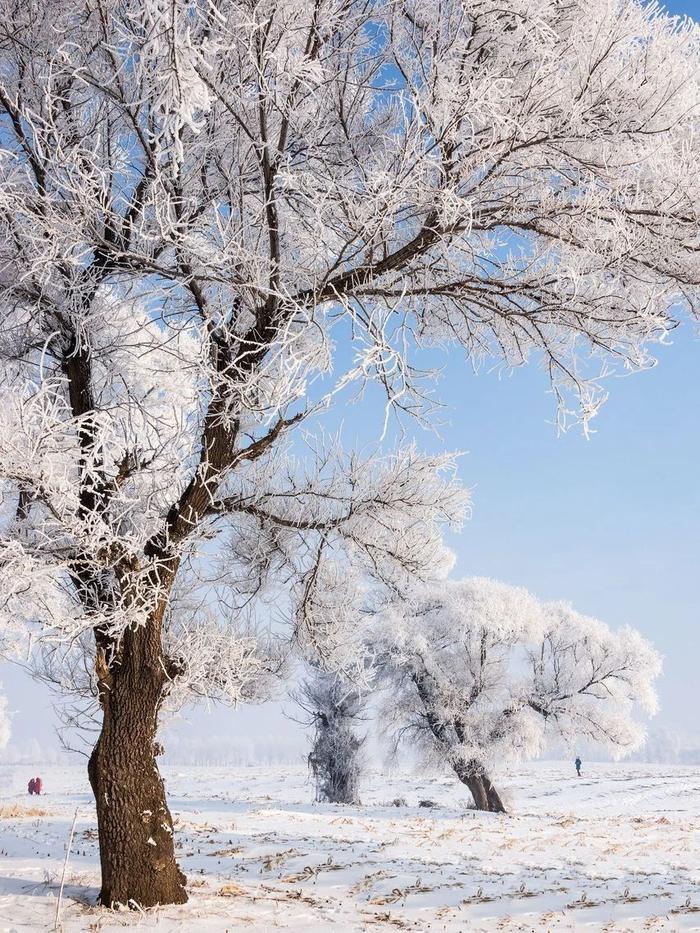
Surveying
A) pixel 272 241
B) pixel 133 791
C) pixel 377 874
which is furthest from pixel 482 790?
pixel 272 241

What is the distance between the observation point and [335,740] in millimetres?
24453

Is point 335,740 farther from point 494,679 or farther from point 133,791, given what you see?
point 133,791

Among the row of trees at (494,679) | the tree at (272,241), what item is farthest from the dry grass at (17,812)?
the row of trees at (494,679)

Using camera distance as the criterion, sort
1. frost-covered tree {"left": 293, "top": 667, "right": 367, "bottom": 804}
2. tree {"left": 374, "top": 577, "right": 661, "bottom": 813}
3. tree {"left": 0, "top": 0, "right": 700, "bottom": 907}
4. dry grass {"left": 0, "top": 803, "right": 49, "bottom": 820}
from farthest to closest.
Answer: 1. frost-covered tree {"left": 293, "top": 667, "right": 367, "bottom": 804}
2. tree {"left": 374, "top": 577, "right": 661, "bottom": 813}
3. dry grass {"left": 0, "top": 803, "right": 49, "bottom": 820}
4. tree {"left": 0, "top": 0, "right": 700, "bottom": 907}

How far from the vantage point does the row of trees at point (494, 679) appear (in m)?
21.1

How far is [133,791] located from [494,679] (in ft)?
58.4

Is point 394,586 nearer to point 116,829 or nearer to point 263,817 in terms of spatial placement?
point 116,829

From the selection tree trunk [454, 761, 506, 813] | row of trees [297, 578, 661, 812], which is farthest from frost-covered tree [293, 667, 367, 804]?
tree trunk [454, 761, 506, 813]

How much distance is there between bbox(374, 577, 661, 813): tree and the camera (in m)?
21.1

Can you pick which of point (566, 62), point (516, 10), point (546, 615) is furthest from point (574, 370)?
point (546, 615)

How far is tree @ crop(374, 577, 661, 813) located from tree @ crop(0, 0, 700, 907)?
15.6 metres

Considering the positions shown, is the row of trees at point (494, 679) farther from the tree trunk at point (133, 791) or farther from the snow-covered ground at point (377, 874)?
the tree trunk at point (133, 791)

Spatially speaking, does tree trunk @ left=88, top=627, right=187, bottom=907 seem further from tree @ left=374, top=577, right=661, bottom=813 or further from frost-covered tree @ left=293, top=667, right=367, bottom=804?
frost-covered tree @ left=293, top=667, right=367, bottom=804

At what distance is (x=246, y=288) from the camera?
507 cm
